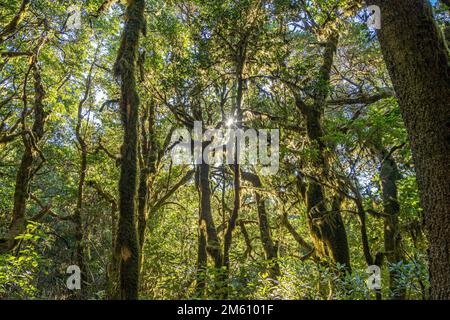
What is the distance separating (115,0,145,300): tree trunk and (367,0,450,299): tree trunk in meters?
4.34

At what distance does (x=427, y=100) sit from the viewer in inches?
148

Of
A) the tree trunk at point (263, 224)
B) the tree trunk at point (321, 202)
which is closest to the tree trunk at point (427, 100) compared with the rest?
the tree trunk at point (321, 202)

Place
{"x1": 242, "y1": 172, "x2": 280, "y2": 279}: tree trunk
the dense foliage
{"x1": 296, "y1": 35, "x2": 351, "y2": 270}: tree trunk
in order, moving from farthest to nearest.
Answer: {"x1": 242, "y1": 172, "x2": 280, "y2": 279}: tree trunk
{"x1": 296, "y1": 35, "x2": 351, "y2": 270}: tree trunk
the dense foliage

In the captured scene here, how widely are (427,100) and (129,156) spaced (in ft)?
15.5

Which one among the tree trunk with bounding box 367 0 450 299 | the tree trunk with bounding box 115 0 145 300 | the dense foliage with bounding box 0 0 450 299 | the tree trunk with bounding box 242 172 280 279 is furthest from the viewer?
the tree trunk with bounding box 242 172 280 279

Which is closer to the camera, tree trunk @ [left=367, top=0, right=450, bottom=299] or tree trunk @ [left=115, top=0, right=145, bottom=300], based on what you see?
tree trunk @ [left=367, top=0, right=450, bottom=299]

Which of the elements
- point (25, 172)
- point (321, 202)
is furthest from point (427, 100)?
point (25, 172)

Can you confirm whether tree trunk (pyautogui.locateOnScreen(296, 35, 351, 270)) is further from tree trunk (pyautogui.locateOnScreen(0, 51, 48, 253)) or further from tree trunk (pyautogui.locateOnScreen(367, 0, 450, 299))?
tree trunk (pyautogui.locateOnScreen(0, 51, 48, 253))

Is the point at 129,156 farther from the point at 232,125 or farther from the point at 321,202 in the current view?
the point at 321,202

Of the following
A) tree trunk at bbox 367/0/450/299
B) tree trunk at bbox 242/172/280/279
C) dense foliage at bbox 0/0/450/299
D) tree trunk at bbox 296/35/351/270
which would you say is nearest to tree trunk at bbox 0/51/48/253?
dense foliage at bbox 0/0/450/299

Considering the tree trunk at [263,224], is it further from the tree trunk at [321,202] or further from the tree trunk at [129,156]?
the tree trunk at [129,156]

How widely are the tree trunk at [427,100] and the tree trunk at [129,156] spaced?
4.34 metres

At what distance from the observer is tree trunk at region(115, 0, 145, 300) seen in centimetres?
559
